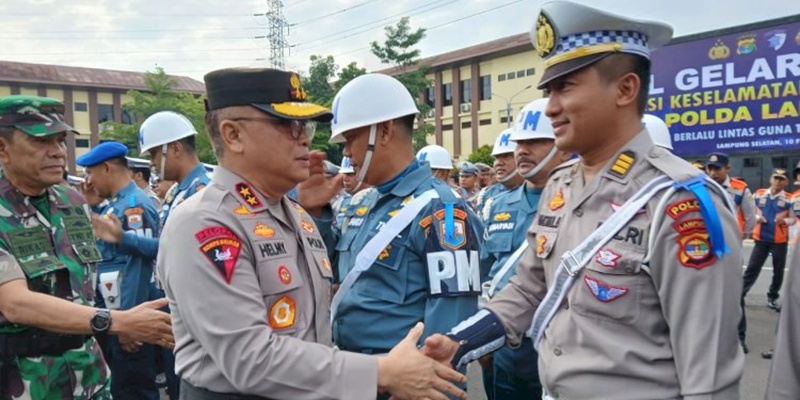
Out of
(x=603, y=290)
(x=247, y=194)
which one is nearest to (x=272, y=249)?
(x=247, y=194)

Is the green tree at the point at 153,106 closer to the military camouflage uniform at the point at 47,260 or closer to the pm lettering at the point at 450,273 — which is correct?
the military camouflage uniform at the point at 47,260

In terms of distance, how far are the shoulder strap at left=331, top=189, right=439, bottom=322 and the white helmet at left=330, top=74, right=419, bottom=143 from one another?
425 millimetres

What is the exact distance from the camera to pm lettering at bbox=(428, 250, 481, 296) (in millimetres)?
2459

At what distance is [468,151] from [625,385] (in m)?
43.0

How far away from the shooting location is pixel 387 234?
259cm

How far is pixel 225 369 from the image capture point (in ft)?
5.68

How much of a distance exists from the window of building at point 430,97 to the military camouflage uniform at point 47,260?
4458 cm

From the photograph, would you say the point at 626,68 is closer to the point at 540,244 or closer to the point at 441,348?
the point at 540,244

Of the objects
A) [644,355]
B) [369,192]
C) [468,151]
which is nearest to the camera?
[644,355]

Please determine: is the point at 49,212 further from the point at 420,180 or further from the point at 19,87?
the point at 19,87

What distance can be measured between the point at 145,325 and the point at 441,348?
1319mm

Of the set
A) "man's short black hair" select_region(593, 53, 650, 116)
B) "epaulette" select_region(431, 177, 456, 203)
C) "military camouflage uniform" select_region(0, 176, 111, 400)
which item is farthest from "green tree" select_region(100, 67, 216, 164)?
"man's short black hair" select_region(593, 53, 650, 116)

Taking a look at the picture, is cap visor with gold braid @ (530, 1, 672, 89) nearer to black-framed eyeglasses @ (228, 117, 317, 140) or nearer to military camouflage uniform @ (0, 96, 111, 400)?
black-framed eyeglasses @ (228, 117, 317, 140)

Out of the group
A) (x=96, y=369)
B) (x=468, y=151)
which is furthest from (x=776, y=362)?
(x=468, y=151)
